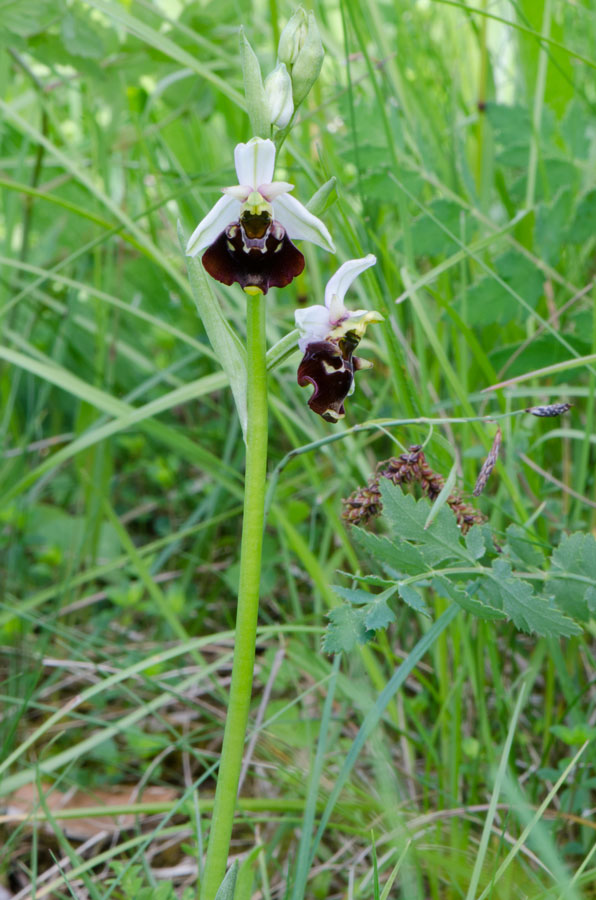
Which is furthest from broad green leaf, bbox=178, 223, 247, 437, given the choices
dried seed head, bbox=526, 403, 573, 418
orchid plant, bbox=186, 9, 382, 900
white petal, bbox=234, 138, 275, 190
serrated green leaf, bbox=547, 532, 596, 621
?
serrated green leaf, bbox=547, 532, 596, 621

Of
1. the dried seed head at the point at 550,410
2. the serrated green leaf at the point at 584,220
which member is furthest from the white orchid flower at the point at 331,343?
the serrated green leaf at the point at 584,220

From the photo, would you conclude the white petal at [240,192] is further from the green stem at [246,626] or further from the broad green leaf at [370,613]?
the broad green leaf at [370,613]

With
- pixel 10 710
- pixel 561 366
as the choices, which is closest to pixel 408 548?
pixel 561 366

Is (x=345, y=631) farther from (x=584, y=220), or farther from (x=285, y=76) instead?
(x=584, y=220)

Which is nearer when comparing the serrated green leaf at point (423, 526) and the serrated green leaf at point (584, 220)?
the serrated green leaf at point (423, 526)

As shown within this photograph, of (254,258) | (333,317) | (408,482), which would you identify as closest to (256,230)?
(254,258)
